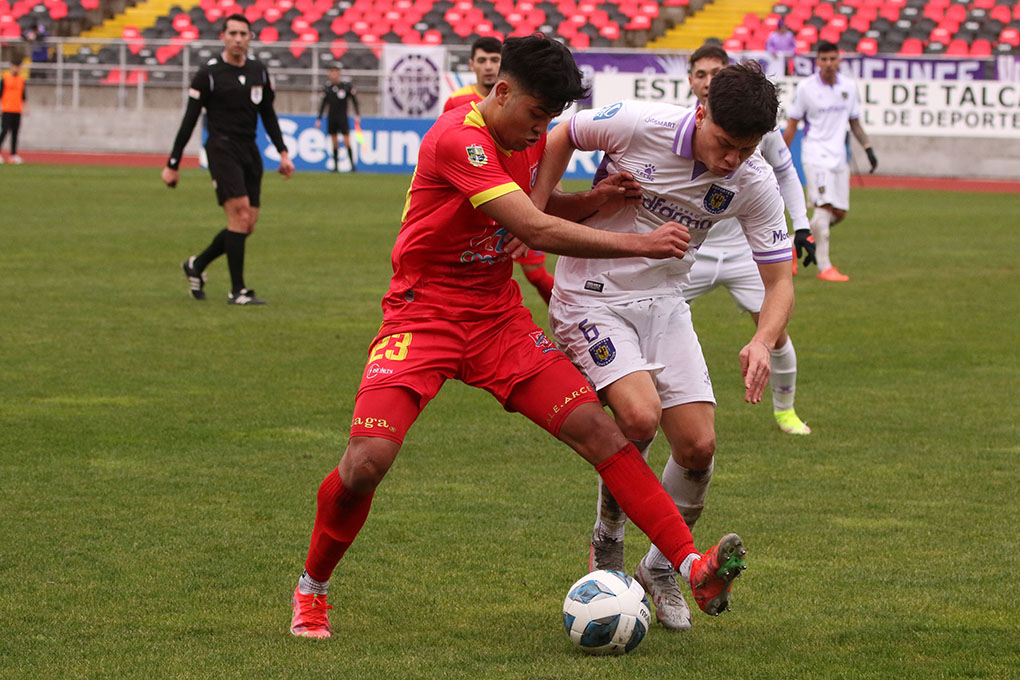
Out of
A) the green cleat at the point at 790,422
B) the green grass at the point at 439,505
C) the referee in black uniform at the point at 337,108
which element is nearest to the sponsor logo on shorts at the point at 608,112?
the green grass at the point at 439,505

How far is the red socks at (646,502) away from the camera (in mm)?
4371

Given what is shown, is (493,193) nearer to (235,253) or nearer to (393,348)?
(393,348)

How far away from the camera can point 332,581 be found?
5090mm

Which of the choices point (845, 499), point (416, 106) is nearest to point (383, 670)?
point (845, 499)

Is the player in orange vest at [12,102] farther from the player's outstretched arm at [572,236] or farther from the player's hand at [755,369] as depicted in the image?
the player's hand at [755,369]

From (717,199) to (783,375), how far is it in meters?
3.15

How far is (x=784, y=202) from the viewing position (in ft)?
23.9

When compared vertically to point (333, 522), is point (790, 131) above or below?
above

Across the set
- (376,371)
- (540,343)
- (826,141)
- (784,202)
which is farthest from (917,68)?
(376,371)

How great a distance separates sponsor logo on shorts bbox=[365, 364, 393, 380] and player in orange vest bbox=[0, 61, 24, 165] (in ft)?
91.6

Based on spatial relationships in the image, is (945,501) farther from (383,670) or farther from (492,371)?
(383,670)

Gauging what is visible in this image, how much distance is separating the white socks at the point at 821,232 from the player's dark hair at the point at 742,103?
995cm

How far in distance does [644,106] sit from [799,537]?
189 cm

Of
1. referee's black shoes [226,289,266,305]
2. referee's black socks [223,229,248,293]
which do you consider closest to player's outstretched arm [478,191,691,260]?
referee's black socks [223,229,248,293]
